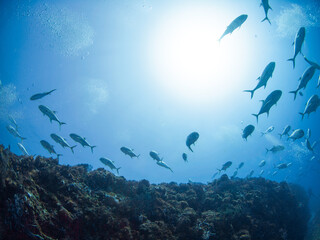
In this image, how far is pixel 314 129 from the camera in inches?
1673

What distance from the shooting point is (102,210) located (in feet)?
12.3

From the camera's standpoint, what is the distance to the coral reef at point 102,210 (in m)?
2.87

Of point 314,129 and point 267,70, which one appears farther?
point 314,129

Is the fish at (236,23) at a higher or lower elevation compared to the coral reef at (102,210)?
higher

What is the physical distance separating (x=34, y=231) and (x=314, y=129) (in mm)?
58619

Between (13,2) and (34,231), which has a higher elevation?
(13,2)

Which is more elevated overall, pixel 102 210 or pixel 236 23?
pixel 236 23

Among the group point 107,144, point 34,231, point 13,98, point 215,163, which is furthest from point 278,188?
point 215,163

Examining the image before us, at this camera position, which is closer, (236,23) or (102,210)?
(102,210)

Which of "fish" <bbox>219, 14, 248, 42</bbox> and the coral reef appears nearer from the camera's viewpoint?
the coral reef

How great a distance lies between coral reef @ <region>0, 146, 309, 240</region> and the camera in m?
2.87

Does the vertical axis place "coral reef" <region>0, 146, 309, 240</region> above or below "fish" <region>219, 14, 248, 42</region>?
below

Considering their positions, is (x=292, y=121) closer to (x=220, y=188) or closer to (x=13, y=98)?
(x=220, y=188)

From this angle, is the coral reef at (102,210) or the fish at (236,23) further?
the fish at (236,23)
